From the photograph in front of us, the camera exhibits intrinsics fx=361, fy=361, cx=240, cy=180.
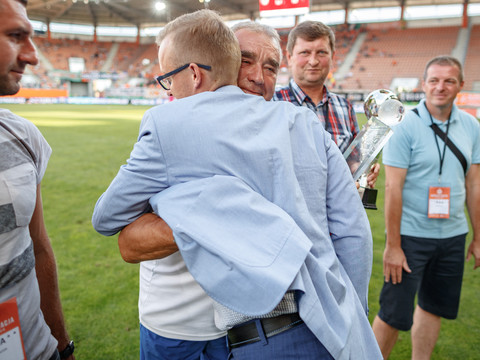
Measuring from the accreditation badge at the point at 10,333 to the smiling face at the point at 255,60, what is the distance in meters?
1.23

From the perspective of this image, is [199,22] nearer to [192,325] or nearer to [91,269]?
[192,325]

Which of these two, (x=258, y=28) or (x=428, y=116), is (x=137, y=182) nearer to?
(x=258, y=28)

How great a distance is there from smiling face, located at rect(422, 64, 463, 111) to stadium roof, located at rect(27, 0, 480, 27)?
109ft

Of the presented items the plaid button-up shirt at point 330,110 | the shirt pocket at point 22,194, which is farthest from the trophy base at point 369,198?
the shirt pocket at point 22,194

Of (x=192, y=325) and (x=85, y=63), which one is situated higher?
(x=85, y=63)

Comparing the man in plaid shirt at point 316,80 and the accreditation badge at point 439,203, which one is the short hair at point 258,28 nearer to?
the man in plaid shirt at point 316,80

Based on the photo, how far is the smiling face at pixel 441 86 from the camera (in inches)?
102

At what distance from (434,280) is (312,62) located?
1808mm

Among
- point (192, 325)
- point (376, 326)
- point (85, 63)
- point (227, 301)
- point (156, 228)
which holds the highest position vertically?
point (85, 63)

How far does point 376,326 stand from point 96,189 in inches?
213

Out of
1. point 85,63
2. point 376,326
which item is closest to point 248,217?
point 376,326

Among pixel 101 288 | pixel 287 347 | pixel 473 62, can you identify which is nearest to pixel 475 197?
pixel 287 347

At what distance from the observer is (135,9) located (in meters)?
44.2

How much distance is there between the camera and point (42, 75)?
139ft
